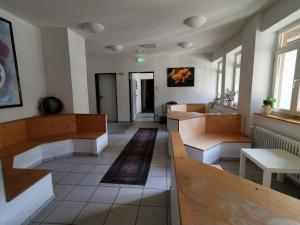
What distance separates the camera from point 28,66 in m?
3.26

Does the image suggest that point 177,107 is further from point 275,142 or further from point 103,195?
point 103,195

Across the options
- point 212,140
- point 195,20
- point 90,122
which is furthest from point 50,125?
point 195,20

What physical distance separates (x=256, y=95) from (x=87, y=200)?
3.28 m

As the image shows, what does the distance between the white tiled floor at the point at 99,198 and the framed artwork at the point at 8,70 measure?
1.29m

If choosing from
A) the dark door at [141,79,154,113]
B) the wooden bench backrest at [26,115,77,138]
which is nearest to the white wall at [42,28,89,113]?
the wooden bench backrest at [26,115,77,138]

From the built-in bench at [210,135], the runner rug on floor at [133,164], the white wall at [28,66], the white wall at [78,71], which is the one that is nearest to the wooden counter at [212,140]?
the built-in bench at [210,135]

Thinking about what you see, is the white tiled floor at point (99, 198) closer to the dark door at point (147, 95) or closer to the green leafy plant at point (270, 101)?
the green leafy plant at point (270, 101)

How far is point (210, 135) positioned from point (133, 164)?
5.39ft

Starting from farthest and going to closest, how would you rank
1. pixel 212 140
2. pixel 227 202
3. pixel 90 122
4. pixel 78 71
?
pixel 78 71
pixel 90 122
pixel 212 140
pixel 227 202

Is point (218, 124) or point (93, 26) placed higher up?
point (93, 26)

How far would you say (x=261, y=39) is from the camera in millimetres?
2961

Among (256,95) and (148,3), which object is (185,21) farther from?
(256,95)

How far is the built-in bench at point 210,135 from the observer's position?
2.81m

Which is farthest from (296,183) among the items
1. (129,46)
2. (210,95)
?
(129,46)
